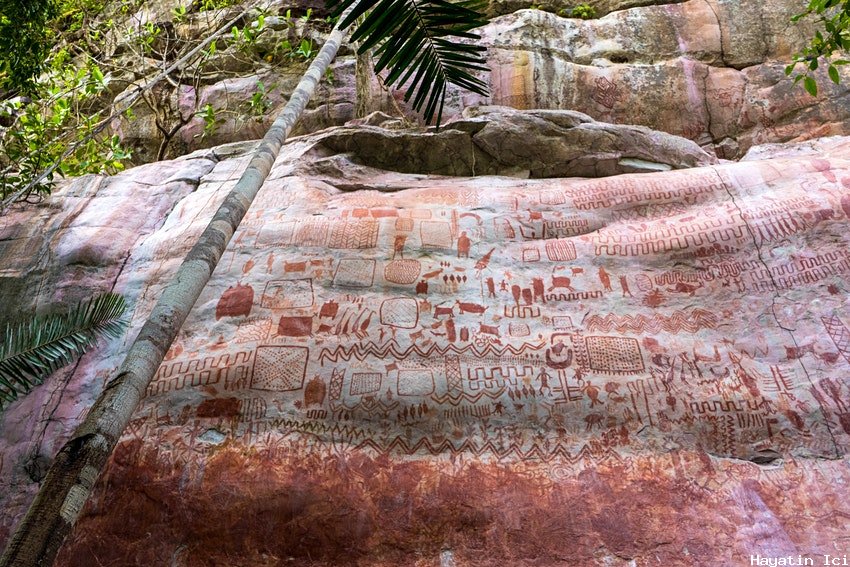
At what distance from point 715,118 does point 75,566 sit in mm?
8055

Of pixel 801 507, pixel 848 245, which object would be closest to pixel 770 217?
pixel 848 245

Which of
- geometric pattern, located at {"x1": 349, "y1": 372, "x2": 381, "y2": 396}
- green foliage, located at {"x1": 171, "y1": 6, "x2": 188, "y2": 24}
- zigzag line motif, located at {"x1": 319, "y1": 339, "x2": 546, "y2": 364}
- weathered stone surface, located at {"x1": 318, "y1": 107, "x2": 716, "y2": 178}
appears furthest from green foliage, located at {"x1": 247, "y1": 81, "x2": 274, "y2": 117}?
geometric pattern, located at {"x1": 349, "y1": 372, "x2": 381, "y2": 396}

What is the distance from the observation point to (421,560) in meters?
3.82

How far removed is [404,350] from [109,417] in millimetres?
2423

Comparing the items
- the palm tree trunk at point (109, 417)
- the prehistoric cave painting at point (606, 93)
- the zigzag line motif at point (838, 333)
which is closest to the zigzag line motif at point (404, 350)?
the palm tree trunk at point (109, 417)

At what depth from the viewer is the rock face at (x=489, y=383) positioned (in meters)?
3.92

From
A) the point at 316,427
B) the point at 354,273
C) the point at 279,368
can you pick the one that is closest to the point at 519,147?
the point at 354,273

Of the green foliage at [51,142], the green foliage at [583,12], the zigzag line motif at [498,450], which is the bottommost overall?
the zigzag line motif at [498,450]

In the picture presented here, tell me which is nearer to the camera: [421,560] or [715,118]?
[421,560]

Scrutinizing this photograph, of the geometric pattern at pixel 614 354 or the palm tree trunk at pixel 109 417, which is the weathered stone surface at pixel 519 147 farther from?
the palm tree trunk at pixel 109 417

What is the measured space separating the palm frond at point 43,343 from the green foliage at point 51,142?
114 inches

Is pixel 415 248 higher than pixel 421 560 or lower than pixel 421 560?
higher

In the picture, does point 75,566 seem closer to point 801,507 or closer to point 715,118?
point 801,507

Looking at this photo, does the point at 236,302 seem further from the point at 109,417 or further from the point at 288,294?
the point at 109,417
